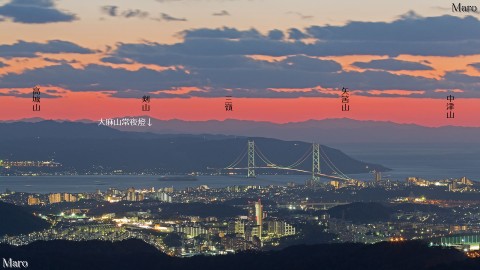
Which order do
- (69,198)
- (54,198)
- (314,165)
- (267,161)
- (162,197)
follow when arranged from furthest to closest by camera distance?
(267,161), (314,165), (162,197), (69,198), (54,198)

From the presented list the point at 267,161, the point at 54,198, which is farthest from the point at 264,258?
the point at 267,161

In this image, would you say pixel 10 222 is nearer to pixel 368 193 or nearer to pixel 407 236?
pixel 407 236

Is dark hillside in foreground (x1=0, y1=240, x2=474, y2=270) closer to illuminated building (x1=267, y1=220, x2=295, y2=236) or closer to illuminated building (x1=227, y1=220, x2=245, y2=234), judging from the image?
illuminated building (x1=227, y1=220, x2=245, y2=234)

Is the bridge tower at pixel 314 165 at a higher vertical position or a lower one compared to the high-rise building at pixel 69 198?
higher

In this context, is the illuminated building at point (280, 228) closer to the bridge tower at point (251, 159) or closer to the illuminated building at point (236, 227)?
the illuminated building at point (236, 227)

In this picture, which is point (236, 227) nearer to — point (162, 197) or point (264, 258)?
point (264, 258)

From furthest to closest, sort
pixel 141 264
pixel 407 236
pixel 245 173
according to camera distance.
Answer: pixel 245 173
pixel 407 236
pixel 141 264

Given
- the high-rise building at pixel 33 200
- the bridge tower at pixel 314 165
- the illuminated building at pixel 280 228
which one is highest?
the bridge tower at pixel 314 165

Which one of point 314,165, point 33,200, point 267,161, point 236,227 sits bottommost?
point 236,227

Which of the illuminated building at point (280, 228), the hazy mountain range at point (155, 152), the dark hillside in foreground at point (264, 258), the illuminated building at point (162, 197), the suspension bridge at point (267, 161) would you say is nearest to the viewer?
the dark hillside in foreground at point (264, 258)

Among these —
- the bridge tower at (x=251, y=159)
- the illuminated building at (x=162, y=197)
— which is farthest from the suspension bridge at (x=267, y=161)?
the illuminated building at (x=162, y=197)

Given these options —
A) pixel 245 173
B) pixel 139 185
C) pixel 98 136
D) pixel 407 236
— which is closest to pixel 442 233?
pixel 407 236
